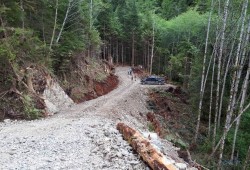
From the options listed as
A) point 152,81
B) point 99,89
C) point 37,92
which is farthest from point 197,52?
point 37,92

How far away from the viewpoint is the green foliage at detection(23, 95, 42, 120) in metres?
14.5

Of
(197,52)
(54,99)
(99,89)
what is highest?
(197,52)

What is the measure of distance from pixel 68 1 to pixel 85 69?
241 inches

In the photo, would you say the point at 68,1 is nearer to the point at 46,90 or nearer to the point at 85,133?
the point at 46,90

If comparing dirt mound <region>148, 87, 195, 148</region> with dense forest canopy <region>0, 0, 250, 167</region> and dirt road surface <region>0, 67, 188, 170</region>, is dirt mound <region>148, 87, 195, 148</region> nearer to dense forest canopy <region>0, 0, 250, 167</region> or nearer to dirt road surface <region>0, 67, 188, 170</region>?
dense forest canopy <region>0, 0, 250, 167</region>

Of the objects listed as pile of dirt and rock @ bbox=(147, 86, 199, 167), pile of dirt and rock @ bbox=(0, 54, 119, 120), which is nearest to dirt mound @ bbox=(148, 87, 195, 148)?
pile of dirt and rock @ bbox=(147, 86, 199, 167)

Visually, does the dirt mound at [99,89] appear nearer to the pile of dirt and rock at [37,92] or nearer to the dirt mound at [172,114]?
the pile of dirt and rock at [37,92]

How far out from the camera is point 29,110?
14641 millimetres

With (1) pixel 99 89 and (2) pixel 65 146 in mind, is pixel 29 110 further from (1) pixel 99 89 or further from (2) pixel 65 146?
(1) pixel 99 89

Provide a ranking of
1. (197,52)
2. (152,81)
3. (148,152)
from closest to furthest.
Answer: (148,152), (197,52), (152,81)

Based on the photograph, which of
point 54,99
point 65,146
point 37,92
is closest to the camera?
point 65,146

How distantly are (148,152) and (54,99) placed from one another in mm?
11168

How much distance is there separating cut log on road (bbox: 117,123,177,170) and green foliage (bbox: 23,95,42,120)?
5.89m

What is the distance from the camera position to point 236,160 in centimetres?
1596
